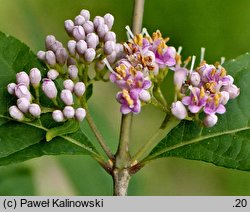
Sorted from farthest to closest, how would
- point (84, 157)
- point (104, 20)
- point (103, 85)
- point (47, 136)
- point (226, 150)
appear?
1. point (103, 85)
2. point (84, 157)
3. point (104, 20)
4. point (226, 150)
5. point (47, 136)

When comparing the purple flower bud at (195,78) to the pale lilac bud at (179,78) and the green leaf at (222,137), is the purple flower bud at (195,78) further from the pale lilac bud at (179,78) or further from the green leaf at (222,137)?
the green leaf at (222,137)

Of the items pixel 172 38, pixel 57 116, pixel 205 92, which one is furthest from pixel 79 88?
pixel 172 38

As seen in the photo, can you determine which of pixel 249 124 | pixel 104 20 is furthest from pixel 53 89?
pixel 249 124

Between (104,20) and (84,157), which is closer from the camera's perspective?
(104,20)

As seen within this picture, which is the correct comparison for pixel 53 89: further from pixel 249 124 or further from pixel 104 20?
pixel 249 124

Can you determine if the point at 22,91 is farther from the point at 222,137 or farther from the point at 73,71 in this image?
the point at 222,137

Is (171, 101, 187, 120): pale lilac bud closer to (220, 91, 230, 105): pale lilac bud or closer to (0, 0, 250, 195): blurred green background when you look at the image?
(220, 91, 230, 105): pale lilac bud

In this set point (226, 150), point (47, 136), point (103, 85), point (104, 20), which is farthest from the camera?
point (103, 85)
